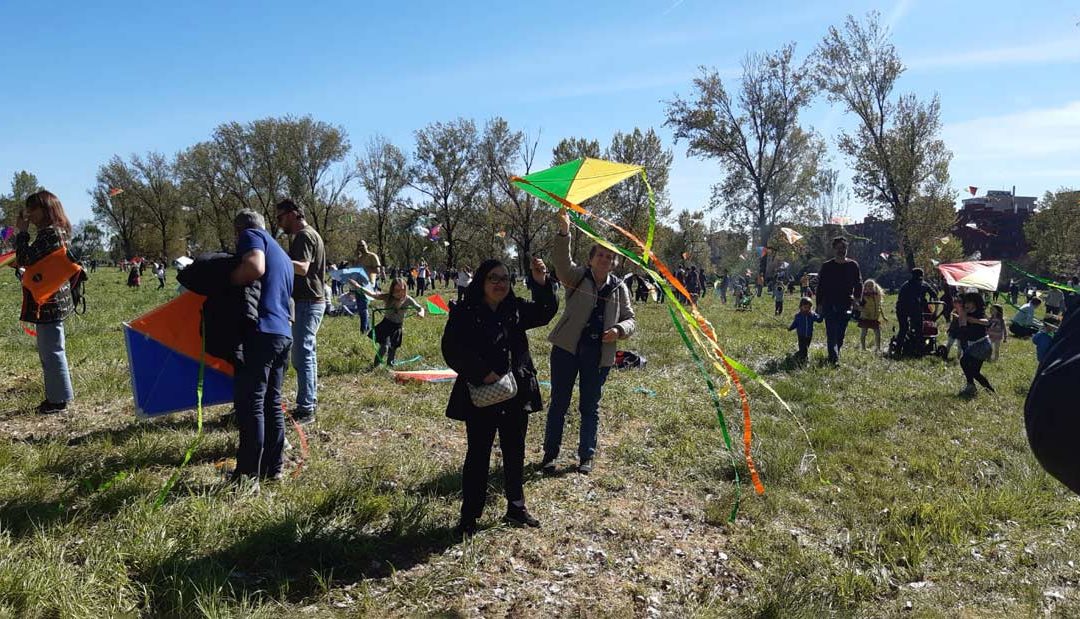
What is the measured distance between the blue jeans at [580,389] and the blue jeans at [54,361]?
442 cm

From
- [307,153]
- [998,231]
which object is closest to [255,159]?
[307,153]

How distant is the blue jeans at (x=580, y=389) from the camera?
519 centimetres

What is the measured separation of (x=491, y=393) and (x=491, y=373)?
0.40 ft

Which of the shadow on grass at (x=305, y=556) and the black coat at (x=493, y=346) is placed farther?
the black coat at (x=493, y=346)

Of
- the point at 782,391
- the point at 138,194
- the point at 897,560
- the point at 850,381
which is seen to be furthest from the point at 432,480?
the point at 138,194

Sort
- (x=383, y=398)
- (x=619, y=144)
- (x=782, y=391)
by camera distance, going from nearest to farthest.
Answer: (x=383, y=398), (x=782, y=391), (x=619, y=144)

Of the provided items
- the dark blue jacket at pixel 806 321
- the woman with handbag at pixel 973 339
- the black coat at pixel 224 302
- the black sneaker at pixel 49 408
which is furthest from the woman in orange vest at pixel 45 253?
the woman with handbag at pixel 973 339

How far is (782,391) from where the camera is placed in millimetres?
8547

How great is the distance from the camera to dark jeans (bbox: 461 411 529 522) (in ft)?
12.9

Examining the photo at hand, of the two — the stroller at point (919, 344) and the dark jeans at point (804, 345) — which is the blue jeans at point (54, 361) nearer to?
the dark jeans at point (804, 345)

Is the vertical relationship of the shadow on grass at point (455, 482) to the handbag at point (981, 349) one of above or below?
below

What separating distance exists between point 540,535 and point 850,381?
23.2 feet

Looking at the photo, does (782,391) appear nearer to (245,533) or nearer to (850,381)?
(850,381)

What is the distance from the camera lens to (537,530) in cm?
420
